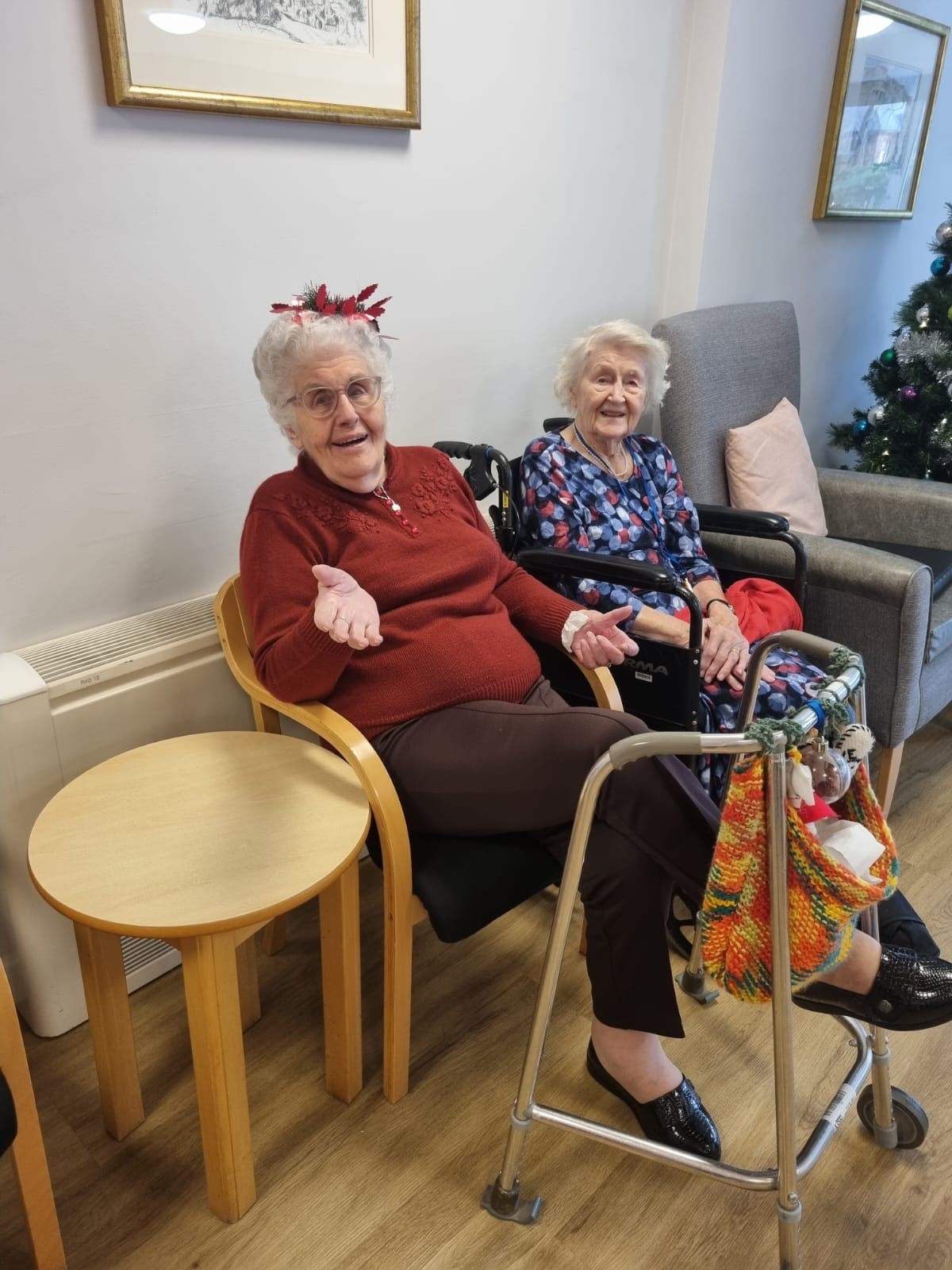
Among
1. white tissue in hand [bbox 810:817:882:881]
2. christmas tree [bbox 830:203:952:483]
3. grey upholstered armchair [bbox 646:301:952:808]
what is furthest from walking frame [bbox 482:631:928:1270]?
christmas tree [bbox 830:203:952:483]

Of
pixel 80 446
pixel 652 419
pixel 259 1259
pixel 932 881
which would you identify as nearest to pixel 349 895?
pixel 259 1259

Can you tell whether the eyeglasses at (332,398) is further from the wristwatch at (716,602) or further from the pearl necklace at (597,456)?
the wristwatch at (716,602)

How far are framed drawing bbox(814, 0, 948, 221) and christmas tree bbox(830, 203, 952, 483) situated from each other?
28 cm

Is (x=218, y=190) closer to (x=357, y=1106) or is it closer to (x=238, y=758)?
(x=238, y=758)

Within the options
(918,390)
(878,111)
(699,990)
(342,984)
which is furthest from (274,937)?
(878,111)

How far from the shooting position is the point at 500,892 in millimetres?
1425

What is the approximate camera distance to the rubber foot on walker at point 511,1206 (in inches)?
54.9

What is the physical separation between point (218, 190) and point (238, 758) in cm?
99

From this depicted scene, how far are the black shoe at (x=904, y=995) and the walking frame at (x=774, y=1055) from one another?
0.24ft

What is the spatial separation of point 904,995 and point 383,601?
96 centimetres

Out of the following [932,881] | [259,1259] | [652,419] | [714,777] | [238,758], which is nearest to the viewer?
[259,1259]

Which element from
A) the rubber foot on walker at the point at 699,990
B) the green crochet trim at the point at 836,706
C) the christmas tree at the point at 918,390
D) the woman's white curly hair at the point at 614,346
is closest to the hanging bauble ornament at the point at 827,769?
the green crochet trim at the point at 836,706

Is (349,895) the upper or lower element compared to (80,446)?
lower

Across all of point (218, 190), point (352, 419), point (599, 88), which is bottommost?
point (352, 419)
